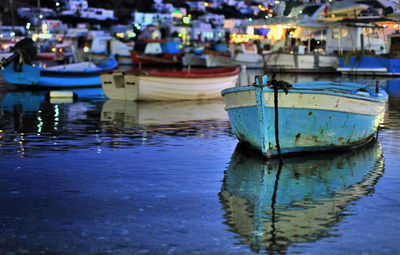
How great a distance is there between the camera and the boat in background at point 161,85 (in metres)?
26.7

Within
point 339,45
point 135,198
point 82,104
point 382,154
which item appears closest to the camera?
point 135,198

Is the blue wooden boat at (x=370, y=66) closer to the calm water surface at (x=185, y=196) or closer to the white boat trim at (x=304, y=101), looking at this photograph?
the calm water surface at (x=185, y=196)

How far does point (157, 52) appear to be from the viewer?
84562mm

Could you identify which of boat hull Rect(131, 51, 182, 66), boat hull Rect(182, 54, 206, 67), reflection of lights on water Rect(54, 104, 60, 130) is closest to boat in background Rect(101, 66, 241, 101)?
reflection of lights on water Rect(54, 104, 60, 130)

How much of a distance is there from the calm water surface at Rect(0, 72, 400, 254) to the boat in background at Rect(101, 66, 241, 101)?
9192 mm

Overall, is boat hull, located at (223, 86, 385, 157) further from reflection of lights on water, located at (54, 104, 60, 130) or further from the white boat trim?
reflection of lights on water, located at (54, 104, 60, 130)

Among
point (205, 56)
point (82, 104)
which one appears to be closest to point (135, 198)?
point (82, 104)

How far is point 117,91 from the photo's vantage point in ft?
91.5

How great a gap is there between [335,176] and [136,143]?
5678 mm

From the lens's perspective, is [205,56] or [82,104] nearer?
[82,104]

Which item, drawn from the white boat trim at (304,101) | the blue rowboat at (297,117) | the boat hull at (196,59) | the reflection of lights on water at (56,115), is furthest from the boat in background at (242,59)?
the white boat trim at (304,101)

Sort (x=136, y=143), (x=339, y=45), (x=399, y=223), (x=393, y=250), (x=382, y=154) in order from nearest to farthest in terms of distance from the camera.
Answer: (x=393, y=250) < (x=399, y=223) < (x=382, y=154) < (x=136, y=143) < (x=339, y=45)

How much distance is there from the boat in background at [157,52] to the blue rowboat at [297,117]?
60.0 meters

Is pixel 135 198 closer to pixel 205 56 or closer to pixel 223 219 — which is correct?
pixel 223 219
